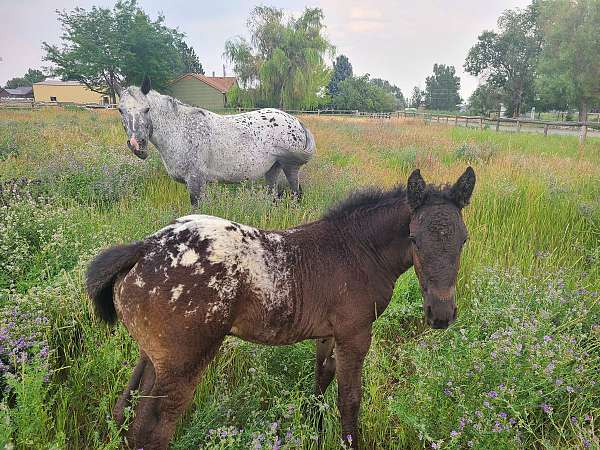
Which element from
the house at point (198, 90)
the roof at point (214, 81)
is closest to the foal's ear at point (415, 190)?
the roof at point (214, 81)

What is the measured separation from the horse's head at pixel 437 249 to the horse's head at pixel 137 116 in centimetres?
426

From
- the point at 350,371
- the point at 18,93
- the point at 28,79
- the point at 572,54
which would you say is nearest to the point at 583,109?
the point at 572,54

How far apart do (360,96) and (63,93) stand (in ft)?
174

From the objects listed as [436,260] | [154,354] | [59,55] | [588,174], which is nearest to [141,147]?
[154,354]

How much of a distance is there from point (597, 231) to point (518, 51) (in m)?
63.1

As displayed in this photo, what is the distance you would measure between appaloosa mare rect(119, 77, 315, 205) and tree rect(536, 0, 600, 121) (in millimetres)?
38241

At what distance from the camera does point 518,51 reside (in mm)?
56438

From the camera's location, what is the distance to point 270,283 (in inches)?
88.8

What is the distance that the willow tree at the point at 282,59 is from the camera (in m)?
36.6

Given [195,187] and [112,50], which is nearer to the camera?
[195,187]

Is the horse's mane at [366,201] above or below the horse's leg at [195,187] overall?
above

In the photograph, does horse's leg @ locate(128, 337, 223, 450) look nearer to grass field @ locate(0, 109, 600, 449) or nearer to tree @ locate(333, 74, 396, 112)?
grass field @ locate(0, 109, 600, 449)

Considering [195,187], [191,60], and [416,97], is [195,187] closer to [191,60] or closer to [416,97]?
[191,60]

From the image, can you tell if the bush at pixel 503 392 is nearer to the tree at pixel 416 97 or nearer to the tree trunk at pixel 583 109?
the tree trunk at pixel 583 109
